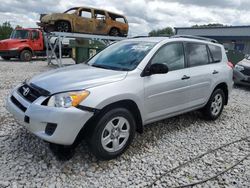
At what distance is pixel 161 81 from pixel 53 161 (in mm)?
1923

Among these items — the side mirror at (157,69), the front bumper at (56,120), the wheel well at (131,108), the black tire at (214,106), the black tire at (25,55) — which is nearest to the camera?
the front bumper at (56,120)

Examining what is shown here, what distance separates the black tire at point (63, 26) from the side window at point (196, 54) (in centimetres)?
857

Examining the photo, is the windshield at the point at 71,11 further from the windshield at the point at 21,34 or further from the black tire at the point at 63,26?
the windshield at the point at 21,34

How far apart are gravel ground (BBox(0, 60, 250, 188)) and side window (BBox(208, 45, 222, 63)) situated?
155cm

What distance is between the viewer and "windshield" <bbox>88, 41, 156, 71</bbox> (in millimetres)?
3732

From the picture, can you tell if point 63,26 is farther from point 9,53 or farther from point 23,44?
point 9,53

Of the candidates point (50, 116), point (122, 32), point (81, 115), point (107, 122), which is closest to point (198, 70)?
point (107, 122)

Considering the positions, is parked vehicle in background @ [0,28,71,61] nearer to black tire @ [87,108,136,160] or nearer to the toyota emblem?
the toyota emblem

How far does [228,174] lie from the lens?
10.6ft

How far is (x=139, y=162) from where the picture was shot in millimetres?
3379

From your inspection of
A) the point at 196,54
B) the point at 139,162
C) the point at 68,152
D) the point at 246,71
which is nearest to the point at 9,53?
the point at 246,71

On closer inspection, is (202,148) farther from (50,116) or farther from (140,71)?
(50,116)

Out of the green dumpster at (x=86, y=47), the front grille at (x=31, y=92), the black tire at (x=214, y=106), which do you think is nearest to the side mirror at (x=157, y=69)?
the front grille at (x=31, y=92)

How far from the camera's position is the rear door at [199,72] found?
4422mm
